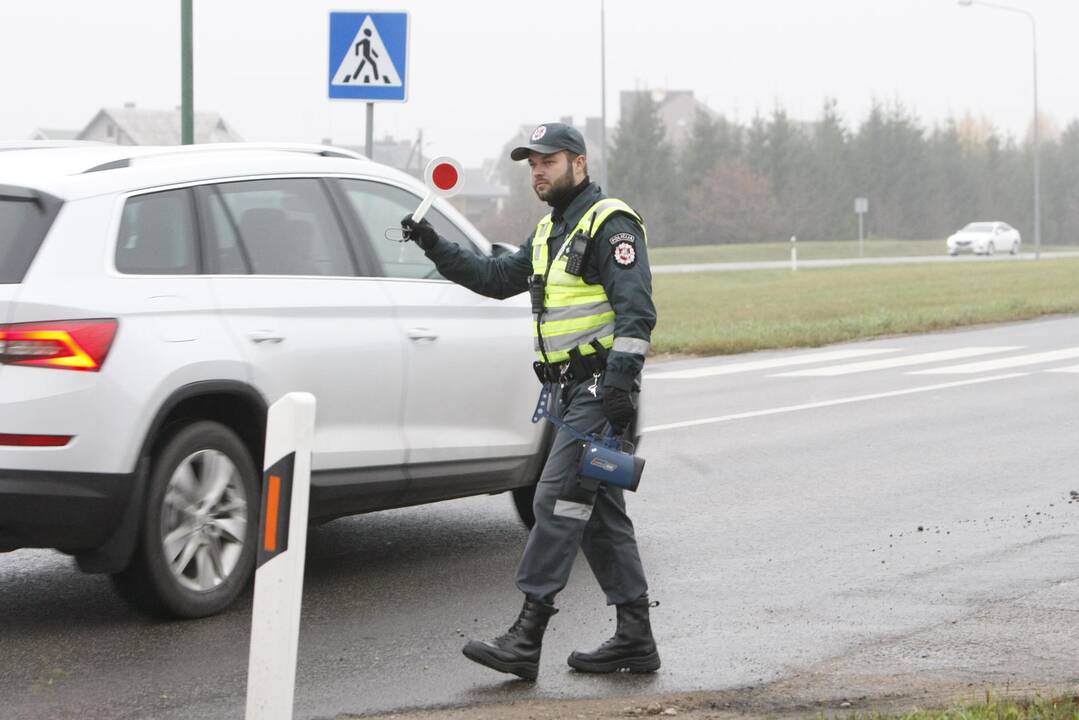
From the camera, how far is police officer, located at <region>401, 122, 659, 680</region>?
541cm

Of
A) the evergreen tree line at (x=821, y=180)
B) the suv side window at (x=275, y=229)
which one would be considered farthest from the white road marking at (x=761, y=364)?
the evergreen tree line at (x=821, y=180)

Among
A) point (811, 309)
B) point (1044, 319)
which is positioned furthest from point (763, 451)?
point (811, 309)

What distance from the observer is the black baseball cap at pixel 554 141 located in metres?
5.49

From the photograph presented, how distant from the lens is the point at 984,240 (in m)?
60.8

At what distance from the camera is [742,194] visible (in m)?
86.4

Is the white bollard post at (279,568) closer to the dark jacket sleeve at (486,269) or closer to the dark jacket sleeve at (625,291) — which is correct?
the dark jacket sleeve at (625,291)

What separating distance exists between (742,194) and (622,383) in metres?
82.1

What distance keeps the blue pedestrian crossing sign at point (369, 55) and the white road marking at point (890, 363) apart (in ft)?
17.4

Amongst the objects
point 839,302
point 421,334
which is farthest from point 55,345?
point 839,302

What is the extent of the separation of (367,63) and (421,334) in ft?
17.7

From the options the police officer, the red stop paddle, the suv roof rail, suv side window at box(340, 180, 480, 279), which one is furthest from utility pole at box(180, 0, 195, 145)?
the police officer

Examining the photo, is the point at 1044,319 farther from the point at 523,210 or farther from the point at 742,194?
the point at 742,194

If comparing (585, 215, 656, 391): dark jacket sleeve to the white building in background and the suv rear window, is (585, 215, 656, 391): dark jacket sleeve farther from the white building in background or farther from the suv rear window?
the white building in background

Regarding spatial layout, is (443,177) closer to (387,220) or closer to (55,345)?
(387,220)
